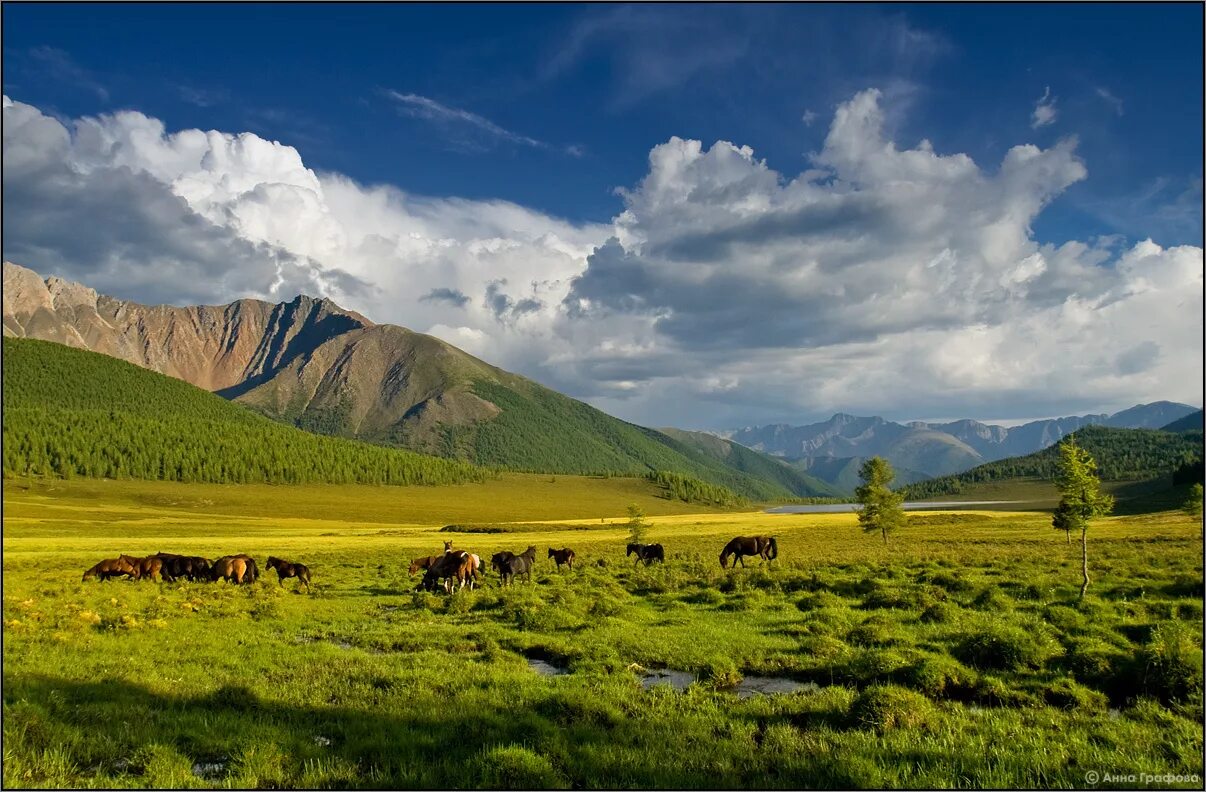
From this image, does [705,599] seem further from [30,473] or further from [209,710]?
[30,473]

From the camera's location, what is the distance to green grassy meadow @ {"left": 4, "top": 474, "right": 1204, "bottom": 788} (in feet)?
33.6

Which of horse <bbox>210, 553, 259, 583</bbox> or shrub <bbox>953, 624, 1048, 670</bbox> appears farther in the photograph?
horse <bbox>210, 553, 259, 583</bbox>

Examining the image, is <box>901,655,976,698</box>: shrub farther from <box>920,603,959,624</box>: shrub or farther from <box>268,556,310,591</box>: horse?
<box>268,556,310,591</box>: horse

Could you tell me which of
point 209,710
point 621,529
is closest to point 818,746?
point 209,710

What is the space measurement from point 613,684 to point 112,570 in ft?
121

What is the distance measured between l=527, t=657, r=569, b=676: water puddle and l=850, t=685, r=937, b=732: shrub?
779 cm

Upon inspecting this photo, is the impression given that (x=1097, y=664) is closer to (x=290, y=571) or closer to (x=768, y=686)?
(x=768, y=686)

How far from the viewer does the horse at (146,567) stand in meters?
37.3

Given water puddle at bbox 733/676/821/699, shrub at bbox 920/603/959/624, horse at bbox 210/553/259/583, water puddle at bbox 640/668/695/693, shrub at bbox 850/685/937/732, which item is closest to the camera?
shrub at bbox 850/685/937/732

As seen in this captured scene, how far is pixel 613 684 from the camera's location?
1530 cm

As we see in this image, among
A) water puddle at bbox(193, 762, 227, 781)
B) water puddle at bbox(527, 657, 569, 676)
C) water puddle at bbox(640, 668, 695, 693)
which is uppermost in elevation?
water puddle at bbox(193, 762, 227, 781)

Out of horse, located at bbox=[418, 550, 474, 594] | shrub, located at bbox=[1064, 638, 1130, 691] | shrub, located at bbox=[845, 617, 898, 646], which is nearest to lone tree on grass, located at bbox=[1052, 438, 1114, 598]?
shrub, located at bbox=[845, 617, 898, 646]

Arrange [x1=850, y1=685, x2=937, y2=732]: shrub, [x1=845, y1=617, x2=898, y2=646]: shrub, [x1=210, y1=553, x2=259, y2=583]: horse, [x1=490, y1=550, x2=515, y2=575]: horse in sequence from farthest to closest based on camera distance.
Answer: [x1=490, y1=550, x2=515, y2=575]: horse < [x1=210, y1=553, x2=259, y2=583]: horse < [x1=845, y1=617, x2=898, y2=646]: shrub < [x1=850, y1=685, x2=937, y2=732]: shrub

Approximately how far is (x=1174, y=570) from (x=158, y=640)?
4482 centimetres
